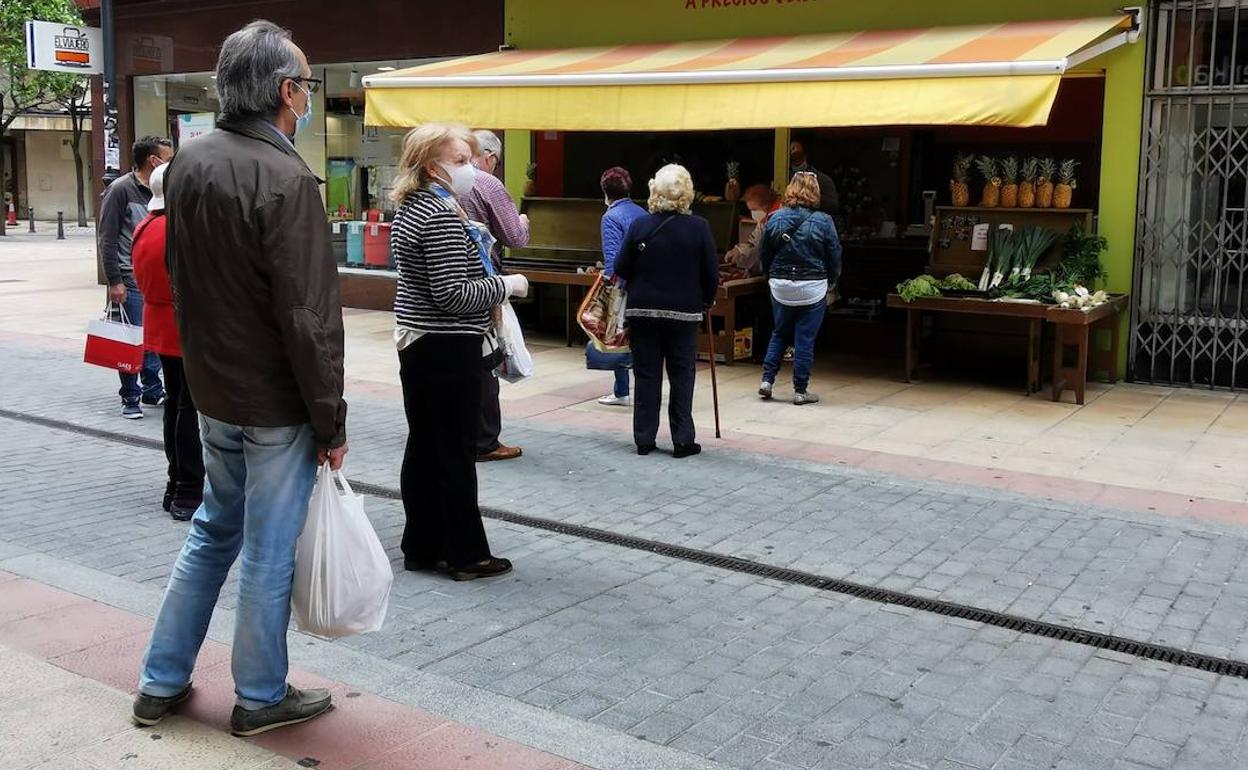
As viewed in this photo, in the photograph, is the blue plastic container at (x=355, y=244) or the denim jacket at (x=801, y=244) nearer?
the denim jacket at (x=801, y=244)

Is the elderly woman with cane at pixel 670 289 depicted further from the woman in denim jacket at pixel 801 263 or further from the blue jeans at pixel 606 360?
the woman in denim jacket at pixel 801 263

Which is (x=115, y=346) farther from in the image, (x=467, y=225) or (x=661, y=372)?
(x=467, y=225)

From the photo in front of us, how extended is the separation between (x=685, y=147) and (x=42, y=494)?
9016mm

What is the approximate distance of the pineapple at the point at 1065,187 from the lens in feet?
35.2

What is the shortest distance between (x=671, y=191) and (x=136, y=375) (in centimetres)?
426

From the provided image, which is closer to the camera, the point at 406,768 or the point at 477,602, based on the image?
the point at 406,768

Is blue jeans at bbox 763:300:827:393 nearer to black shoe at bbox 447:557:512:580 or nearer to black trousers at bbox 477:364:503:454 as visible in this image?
black trousers at bbox 477:364:503:454

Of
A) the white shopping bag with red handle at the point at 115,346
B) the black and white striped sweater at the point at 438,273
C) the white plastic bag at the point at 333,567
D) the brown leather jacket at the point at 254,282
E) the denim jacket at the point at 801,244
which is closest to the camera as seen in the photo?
the brown leather jacket at the point at 254,282

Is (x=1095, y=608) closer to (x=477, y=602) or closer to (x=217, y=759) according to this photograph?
(x=477, y=602)

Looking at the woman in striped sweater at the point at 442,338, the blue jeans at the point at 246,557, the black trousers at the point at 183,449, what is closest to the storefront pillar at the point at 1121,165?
the woman in striped sweater at the point at 442,338

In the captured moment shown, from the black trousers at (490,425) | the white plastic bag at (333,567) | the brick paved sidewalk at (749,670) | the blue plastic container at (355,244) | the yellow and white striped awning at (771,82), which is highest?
the yellow and white striped awning at (771,82)

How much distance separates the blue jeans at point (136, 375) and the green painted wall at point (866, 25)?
495 centimetres

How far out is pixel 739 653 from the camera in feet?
14.9

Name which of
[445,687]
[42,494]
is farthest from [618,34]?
[445,687]
